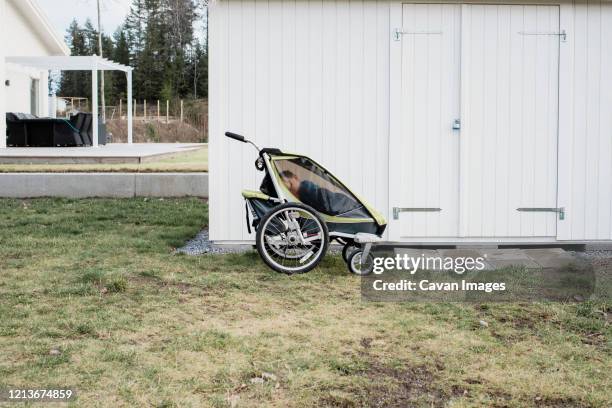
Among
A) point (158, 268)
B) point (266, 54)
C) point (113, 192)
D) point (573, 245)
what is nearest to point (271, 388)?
point (158, 268)

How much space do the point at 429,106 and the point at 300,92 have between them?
3.68 ft

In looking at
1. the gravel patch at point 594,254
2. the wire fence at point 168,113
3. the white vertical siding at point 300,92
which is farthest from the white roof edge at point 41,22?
the gravel patch at point 594,254

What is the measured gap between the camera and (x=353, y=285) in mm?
5746

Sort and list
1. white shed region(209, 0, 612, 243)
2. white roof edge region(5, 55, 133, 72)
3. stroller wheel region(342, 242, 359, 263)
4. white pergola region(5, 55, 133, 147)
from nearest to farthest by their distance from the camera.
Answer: stroller wheel region(342, 242, 359, 263) → white shed region(209, 0, 612, 243) → white pergola region(5, 55, 133, 147) → white roof edge region(5, 55, 133, 72)

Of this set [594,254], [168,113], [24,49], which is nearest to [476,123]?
[594,254]

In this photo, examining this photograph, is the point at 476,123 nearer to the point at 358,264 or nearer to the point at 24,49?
the point at 358,264

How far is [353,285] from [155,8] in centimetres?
5386

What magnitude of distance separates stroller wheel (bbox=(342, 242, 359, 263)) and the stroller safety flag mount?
0.07m

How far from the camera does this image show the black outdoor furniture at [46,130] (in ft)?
67.7

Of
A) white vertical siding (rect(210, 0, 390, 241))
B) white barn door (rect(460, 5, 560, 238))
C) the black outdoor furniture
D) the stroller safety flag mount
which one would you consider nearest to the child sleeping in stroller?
the stroller safety flag mount

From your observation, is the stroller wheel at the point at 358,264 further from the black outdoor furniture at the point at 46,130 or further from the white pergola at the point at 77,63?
the white pergola at the point at 77,63

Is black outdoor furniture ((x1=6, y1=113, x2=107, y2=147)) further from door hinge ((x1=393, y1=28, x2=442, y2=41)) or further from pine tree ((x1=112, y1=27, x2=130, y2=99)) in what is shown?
pine tree ((x1=112, y1=27, x2=130, y2=99))

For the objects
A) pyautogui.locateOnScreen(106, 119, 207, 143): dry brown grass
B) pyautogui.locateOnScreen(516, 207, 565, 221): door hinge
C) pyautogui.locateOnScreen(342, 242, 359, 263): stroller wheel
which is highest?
pyautogui.locateOnScreen(106, 119, 207, 143): dry brown grass

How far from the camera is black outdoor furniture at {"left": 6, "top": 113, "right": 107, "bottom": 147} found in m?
20.6
